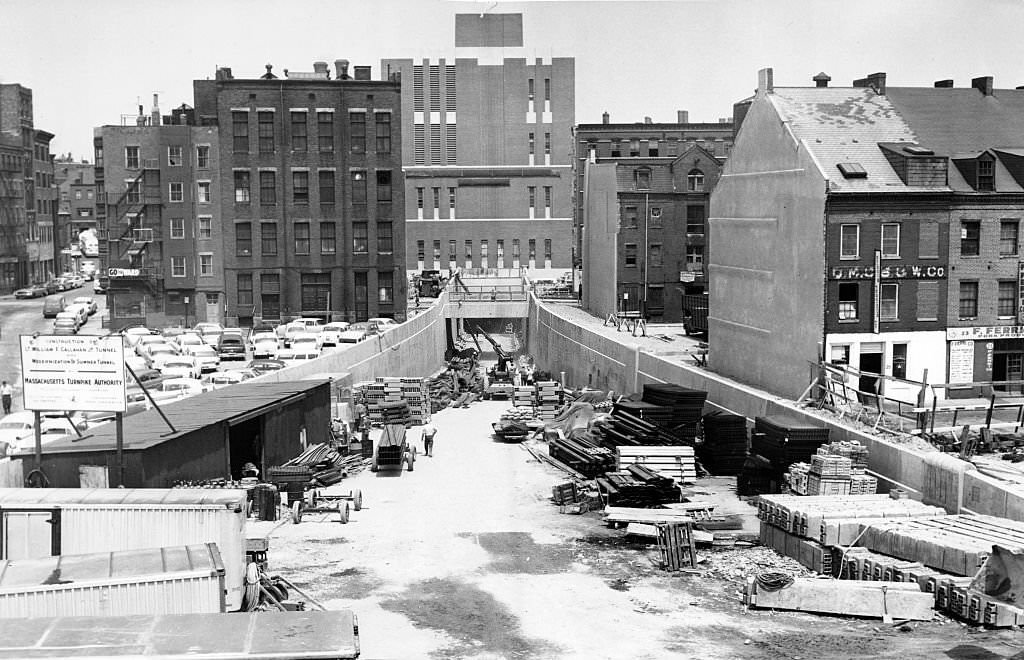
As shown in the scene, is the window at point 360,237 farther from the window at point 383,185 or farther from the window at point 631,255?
the window at point 631,255

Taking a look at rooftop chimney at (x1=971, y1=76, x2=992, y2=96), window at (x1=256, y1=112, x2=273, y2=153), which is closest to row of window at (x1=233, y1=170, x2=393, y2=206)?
window at (x1=256, y1=112, x2=273, y2=153)

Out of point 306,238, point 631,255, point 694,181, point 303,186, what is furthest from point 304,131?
point 694,181

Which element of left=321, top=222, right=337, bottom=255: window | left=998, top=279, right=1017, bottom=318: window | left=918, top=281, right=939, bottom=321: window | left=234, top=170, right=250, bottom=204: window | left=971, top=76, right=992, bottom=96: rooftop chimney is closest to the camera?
left=918, top=281, right=939, bottom=321: window

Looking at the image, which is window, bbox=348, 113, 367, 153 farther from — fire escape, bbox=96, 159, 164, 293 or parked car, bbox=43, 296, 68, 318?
parked car, bbox=43, 296, 68, 318

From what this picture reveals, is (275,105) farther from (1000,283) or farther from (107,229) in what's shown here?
(1000,283)

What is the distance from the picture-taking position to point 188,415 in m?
31.5

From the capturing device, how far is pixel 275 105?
82062 millimetres

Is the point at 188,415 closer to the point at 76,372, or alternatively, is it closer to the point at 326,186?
the point at 76,372

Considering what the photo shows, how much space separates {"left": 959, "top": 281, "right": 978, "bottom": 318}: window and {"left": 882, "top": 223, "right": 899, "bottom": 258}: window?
295cm

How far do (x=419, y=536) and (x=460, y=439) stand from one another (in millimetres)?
18652

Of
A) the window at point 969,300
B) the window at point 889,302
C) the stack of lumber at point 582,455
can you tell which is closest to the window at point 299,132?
the stack of lumber at point 582,455

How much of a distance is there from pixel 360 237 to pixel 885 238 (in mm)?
50887

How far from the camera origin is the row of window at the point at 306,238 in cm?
8369

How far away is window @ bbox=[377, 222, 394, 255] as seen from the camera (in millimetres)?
84562
